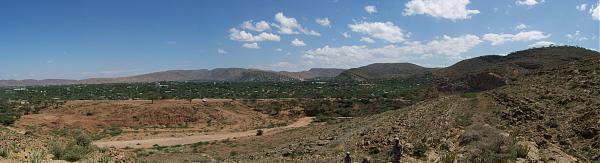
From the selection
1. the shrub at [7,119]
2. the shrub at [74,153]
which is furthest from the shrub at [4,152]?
the shrub at [7,119]

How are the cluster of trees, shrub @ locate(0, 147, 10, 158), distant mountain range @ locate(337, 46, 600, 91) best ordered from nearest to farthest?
shrub @ locate(0, 147, 10, 158) → distant mountain range @ locate(337, 46, 600, 91) → the cluster of trees

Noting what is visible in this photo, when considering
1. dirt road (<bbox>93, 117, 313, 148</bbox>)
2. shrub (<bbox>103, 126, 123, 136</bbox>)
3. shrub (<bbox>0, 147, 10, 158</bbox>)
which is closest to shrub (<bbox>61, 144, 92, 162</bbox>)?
shrub (<bbox>0, 147, 10, 158</bbox>)

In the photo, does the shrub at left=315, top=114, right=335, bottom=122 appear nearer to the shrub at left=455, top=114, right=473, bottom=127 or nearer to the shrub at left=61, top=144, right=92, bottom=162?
the shrub at left=455, top=114, right=473, bottom=127

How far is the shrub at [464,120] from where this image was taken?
19.0 meters

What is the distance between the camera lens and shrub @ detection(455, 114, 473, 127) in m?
19.0

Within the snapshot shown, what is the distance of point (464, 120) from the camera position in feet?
64.2

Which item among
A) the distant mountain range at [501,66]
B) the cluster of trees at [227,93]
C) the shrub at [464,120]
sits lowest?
the cluster of trees at [227,93]

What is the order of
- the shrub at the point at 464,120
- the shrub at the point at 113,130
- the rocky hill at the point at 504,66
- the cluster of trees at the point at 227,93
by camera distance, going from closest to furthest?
the shrub at the point at 464,120 → the shrub at the point at 113,130 → the rocky hill at the point at 504,66 → the cluster of trees at the point at 227,93

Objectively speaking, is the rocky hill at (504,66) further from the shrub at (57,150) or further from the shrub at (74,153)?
the shrub at (57,150)

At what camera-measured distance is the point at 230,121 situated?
53.3 metres

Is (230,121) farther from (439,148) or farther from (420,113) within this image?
(439,148)

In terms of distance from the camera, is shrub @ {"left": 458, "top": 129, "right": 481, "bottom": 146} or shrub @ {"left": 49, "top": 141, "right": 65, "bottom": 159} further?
shrub @ {"left": 458, "top": 129, "right": 481, "bottom": 146}

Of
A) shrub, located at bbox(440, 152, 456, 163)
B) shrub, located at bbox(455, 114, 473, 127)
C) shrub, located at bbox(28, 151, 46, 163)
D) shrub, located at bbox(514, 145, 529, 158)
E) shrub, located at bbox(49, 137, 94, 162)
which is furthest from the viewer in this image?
shrub, located at bbox(455, 114, 473, 127)

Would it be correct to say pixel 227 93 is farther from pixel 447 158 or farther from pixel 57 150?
pixel 447 158
